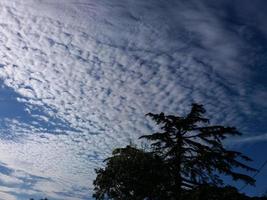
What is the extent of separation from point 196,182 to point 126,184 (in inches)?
180

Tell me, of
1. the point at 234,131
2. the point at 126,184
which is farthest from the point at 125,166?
the point at 234,131

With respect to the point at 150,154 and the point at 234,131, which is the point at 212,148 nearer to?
the point at 234,131

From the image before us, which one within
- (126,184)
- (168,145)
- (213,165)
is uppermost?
(168,145)

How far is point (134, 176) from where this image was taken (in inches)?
834

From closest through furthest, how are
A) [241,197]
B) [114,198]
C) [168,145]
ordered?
[241,197] < [114,198] < [168,145]


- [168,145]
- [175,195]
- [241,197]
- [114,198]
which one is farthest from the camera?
[168,145]

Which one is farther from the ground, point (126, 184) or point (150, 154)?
point (150, 154)

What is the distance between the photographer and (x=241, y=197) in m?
18.1

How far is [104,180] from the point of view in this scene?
2228 centimetres

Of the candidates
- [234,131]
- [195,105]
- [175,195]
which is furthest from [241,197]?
[195,105]

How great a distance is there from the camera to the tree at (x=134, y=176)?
2092 cm

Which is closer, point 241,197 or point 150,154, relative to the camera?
point 241,197

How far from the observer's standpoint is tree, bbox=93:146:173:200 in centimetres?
2092

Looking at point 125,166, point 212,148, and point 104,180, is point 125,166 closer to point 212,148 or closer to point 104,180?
point 104,180
